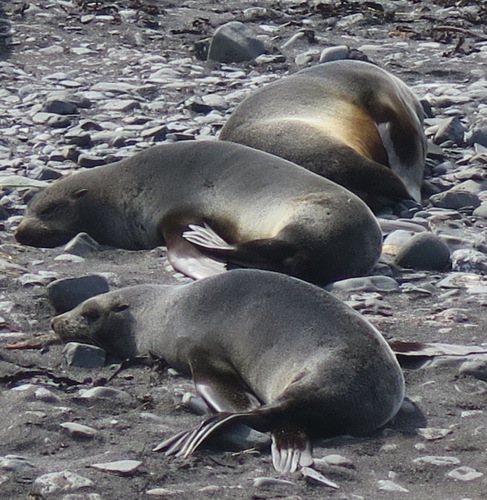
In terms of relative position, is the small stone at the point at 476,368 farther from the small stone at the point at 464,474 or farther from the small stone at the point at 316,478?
the small stone at the point at 316,478

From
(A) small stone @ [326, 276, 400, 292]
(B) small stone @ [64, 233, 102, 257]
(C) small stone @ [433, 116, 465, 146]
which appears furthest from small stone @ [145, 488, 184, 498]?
(C) small stone @ [433, 116, 465, 146]

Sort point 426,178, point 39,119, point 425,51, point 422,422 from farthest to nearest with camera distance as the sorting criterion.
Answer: point 425,51
point 39,119
point 426,178
point 422,422

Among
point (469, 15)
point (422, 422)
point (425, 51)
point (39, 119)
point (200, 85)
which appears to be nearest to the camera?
point (422, 422)

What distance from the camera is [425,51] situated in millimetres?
9375

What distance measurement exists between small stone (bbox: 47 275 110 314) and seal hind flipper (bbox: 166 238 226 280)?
0.37 m

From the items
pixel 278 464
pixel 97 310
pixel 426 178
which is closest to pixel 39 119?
pixel 426 178

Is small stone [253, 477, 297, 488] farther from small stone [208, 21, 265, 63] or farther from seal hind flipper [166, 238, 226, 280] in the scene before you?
small stone [208, 21, 265, 63]

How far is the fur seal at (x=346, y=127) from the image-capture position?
242 inches

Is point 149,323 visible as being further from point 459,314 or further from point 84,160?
point 84,160

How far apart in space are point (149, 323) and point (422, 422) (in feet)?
3.75

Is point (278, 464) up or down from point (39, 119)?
up

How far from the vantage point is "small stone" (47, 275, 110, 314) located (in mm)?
4750

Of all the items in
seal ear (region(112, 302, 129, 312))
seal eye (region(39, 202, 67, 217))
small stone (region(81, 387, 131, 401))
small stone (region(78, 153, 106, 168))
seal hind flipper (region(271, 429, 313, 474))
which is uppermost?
seal hind flipper (region(271, 429, 313, 474))

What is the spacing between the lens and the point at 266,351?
3840 millimetres
